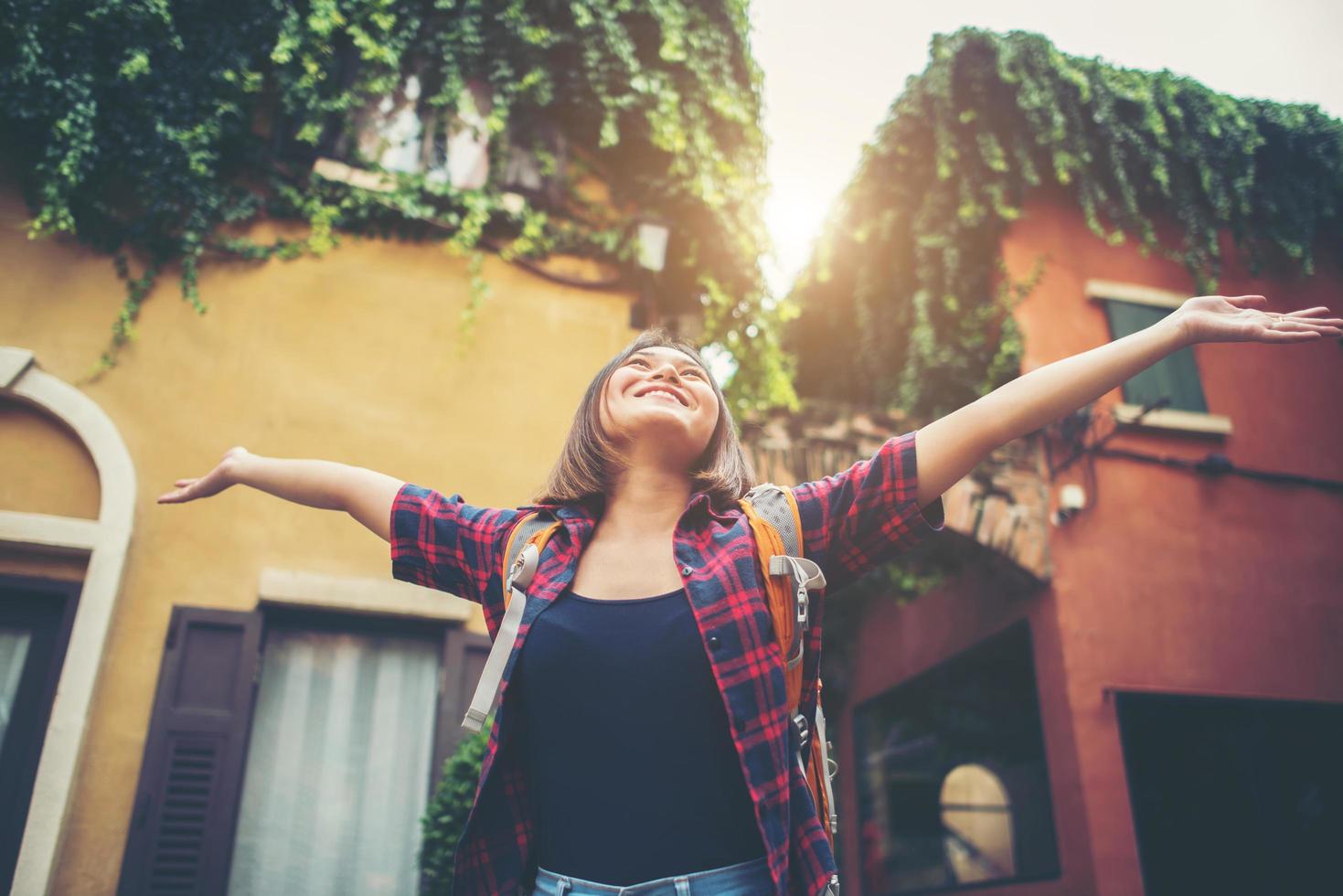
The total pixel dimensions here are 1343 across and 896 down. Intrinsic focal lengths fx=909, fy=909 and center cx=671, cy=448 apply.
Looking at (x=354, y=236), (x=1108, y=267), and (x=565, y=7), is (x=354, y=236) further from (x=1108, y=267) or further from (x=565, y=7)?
(x=1108, y=267)

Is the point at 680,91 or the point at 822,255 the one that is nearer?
the point at 680,91

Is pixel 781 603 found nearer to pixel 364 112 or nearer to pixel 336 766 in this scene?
pixel 336 766

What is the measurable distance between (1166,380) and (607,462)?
22.5ft

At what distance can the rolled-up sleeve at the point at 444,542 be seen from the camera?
1.94m

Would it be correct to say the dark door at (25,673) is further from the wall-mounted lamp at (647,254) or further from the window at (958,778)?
the window at (958,778)

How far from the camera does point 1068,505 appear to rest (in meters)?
6.77

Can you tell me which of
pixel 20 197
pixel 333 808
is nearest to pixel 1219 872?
pixel 333 808

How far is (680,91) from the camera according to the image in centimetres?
624

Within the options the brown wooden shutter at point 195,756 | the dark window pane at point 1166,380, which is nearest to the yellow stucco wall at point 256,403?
the brown wooden shutter at point 195,756

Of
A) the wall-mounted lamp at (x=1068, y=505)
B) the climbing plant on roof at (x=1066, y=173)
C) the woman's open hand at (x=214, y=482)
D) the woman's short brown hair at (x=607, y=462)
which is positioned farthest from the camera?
the climbing plant on roof at (x=1066, y=173)

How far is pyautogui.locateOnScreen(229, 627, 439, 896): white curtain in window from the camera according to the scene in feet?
14.9

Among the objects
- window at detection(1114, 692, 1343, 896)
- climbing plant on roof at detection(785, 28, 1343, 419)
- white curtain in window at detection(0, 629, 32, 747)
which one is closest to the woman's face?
white curtain in window at detection(0, 629, 32, 747)

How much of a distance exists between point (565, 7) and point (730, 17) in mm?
1144

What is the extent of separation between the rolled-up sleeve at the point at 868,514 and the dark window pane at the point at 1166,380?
6.32 m
